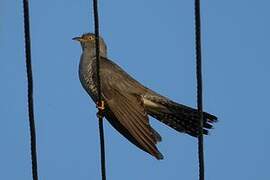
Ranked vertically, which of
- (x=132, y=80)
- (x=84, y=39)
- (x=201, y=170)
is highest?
(x=84, y=39)

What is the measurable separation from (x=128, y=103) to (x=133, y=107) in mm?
141

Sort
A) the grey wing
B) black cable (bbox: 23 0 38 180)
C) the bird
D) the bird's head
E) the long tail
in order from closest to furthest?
black cable (bbox: 23 0 38 180), the grey wing, the bird, the long tail, the bird's head

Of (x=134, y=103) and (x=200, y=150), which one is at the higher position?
(x=134, y=103)

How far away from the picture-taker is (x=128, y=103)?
32.2 feet

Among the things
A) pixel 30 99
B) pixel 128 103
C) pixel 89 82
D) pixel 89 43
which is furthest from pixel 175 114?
pixel 30 99

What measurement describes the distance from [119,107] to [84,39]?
2835mm

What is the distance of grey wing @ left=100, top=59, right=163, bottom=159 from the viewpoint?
848 centimetres

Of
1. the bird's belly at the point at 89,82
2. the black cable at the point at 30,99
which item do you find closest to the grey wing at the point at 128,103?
the bird's belly at the point at 89,82

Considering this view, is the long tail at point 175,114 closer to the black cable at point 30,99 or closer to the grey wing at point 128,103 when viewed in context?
the grey wing at point 128,103

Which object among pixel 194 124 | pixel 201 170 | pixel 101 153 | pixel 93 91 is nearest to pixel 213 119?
pixel 194 124

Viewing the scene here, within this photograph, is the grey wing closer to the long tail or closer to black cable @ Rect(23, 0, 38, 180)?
the long tail

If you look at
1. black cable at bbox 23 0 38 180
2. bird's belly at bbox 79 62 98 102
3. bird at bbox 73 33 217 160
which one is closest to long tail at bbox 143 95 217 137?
bird at bbox 73 33 217 160

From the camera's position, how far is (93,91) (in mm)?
10258

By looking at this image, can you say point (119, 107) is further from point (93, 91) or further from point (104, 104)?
point (93, 91)
